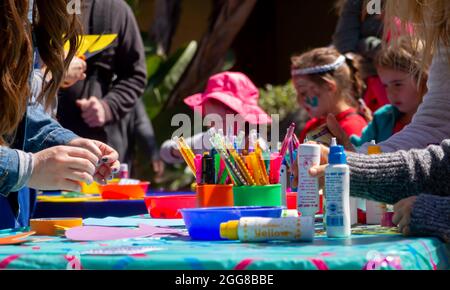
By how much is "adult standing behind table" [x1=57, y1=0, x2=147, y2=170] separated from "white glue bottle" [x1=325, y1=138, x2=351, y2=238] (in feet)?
9.92

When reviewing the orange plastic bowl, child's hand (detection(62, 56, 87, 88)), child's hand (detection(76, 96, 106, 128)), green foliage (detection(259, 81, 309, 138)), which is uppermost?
green foliage (detection(259, 81, 309, 138))

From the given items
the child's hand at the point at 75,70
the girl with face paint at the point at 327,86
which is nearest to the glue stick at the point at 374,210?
the child's hand at the point at 75,70

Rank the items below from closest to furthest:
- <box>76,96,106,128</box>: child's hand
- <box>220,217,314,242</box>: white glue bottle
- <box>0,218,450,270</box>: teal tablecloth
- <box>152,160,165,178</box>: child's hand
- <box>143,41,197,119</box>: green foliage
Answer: <box>0,218,450,270</box>: teal tablecloth
<box>220,217,314,242</box>: white glue bottle
<box>76,96,106,128</box>: child's hand
<box>152,160,165,178</box>: child's hand
<box>143,41,197,119</box>: green foliage

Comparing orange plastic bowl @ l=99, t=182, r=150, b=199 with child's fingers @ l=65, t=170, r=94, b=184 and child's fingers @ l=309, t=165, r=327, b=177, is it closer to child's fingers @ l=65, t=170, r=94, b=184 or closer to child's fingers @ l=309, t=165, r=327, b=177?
child's fingers @ l=65, t=170, r=94, b=184

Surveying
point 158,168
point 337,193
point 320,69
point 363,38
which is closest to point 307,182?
point 337,193

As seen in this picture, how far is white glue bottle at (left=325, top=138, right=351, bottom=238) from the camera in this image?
2158 mm

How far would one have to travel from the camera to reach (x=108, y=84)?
5.47 meters

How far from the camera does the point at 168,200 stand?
2941 millimetres

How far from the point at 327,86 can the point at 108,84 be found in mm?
1358

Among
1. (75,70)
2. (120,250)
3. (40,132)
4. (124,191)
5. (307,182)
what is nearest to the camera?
(120,250)

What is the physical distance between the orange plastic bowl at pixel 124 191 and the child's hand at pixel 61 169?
4.76 feet

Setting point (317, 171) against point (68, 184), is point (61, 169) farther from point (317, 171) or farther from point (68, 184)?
point (317, 171)

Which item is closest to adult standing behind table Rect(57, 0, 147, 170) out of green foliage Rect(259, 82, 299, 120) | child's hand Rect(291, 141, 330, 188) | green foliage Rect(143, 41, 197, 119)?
child's hand Rect(291, 141, 330, 188)
